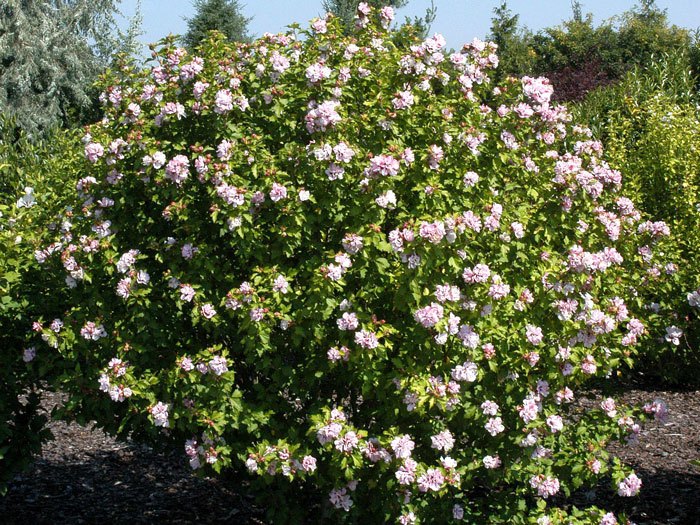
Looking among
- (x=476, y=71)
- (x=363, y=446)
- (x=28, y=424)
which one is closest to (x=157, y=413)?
(x=363, y=446)

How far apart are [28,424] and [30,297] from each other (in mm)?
884

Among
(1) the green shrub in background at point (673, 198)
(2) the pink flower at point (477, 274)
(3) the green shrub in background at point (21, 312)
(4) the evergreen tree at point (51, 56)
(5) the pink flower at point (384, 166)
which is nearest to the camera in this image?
(5) the pink flower at point (384, 166)

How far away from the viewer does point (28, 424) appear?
468 cm

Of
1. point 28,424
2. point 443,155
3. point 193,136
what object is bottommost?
point 28,424

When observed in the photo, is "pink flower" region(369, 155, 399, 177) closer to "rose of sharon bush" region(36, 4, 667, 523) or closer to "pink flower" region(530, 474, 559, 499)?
"rose of sharon bush" region(36, 4, 667, 523)

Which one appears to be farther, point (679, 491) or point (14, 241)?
point (679, 491)

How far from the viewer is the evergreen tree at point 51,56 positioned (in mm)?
15344

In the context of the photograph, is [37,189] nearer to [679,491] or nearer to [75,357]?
[75,357]

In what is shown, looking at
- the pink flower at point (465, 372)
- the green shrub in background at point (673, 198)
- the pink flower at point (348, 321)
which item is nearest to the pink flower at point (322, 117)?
the pink flower at point (348, 321)

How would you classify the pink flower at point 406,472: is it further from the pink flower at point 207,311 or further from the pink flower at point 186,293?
the pink flower at point 186,293

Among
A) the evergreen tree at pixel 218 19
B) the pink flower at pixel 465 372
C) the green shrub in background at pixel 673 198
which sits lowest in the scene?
the pink flower at pixel 465 372

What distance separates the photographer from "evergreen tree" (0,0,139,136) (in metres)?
15.3

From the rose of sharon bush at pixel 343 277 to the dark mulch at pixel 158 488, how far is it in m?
0.93

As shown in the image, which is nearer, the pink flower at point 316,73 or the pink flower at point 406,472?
the pink flower at point 406,472
